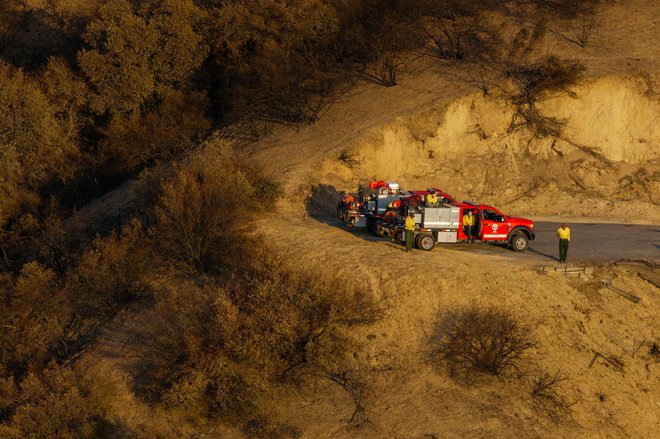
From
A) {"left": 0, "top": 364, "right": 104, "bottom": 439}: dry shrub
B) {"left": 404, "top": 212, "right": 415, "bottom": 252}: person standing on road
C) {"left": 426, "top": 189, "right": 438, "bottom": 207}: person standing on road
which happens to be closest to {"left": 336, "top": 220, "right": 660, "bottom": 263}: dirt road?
{"left": 404, "top": 212, "right": 415, "bottom": 252}: person standing on road

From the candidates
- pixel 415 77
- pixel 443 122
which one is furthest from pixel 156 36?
pixel 443 122

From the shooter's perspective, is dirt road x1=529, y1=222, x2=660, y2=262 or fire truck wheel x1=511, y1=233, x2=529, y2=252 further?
fire truck wheel x1=511, y1=233, x2=529, y2=252

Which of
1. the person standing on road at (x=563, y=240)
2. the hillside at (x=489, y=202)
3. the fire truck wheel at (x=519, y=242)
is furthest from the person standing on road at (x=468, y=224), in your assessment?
the person standing on road at (x=563, y=240)

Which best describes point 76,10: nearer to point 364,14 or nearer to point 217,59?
point 217,59

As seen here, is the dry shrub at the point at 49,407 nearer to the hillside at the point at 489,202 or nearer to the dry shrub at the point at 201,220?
the hillside at the point at 489,202

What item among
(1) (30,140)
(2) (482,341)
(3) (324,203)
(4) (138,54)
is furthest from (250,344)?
(4) (138,54)

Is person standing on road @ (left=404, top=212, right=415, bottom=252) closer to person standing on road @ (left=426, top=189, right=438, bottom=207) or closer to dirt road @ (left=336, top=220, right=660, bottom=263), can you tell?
person standing on road @ (left=426, top=189, right=438, bottom=207)

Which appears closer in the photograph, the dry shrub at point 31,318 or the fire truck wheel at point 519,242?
the dry shrub at point 31,318
